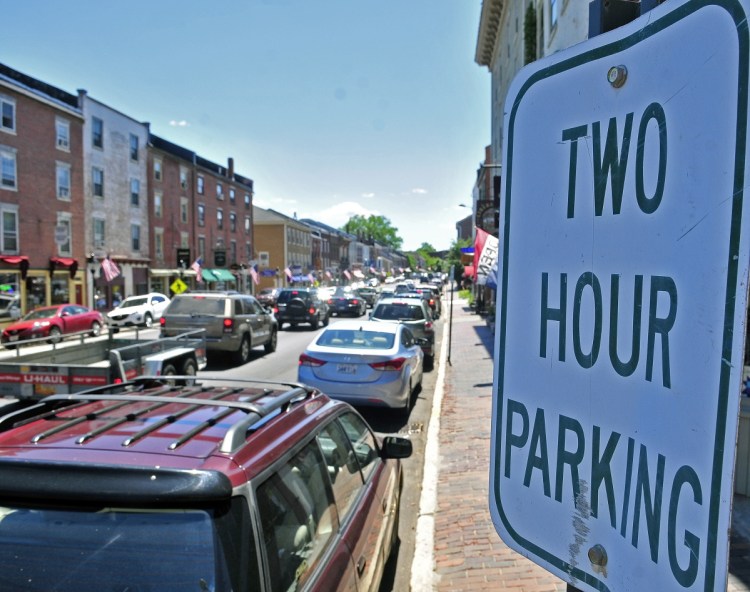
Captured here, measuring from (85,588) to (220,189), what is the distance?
50.6 m

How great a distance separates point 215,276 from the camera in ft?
153

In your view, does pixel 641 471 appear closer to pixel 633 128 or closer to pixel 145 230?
pixel 633 128

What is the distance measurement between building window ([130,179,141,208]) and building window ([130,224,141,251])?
141 centimetres

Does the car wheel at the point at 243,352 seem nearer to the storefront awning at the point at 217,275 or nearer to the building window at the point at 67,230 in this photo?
the building window at the point at 67,230

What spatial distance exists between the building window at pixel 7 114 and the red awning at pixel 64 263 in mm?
6377

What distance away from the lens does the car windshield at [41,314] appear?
21344 millimetres

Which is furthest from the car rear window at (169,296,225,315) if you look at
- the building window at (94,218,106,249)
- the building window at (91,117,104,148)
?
the building window at (91,117,104,148)

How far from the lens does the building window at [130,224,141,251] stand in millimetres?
36519

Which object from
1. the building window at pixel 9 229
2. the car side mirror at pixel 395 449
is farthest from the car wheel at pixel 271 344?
the building window at pixel 9 229

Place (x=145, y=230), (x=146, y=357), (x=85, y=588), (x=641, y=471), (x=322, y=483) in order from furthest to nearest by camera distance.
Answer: (x=145, y=230), (x=146, y=357), (x=322, y=483), (x=85, y=588), (x=641, y=471)

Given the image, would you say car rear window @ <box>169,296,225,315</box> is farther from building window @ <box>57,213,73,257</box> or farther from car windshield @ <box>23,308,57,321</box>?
building window @ <box>57,213,73,257</box>

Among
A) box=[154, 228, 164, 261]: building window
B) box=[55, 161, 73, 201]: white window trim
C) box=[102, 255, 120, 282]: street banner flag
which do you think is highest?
box=[55, 161, 73, 201]: white window trim

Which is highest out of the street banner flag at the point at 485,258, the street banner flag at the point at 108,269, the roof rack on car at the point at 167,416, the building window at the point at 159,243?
the building window at the point at 159,243

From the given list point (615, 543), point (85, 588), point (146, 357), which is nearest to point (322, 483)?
point (85, 588)
